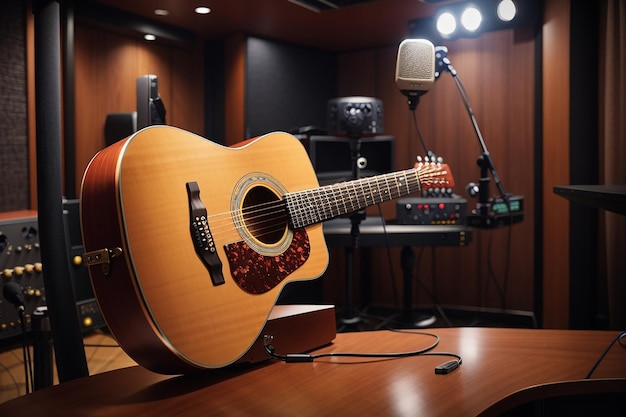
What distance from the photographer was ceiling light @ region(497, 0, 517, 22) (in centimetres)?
392

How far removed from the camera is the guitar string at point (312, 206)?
3.84 ft

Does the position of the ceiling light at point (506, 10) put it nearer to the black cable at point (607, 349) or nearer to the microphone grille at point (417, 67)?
the microphone grille at point (417, 67)

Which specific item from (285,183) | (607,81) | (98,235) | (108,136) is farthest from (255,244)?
(108,136)

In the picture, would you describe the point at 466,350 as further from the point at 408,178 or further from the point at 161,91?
the point at 161,91

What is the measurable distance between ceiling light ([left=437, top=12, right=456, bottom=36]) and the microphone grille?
88.7 inches

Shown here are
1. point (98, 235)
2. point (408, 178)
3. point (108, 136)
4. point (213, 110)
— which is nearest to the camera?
point (98, 235)

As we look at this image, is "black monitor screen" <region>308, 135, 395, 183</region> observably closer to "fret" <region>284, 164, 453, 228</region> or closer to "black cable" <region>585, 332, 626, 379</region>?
"fret" <region>284, 164, 453, 228</region>

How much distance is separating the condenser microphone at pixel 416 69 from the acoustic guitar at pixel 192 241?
770mm

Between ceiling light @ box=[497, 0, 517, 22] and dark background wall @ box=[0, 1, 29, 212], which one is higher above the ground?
ceiling light @ box=[497, 0, 517, 22]

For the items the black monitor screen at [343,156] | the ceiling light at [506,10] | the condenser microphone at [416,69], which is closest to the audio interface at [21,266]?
the condenser microphone at [416,69]

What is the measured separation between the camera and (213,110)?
185 inches

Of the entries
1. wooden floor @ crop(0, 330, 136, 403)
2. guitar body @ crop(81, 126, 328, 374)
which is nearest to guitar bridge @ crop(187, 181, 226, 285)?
guitar body @ crop(81, 126, 328, 374)

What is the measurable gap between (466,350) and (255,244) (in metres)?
0.49

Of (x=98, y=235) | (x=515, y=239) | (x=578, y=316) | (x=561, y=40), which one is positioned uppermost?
(x=561, y=40)
